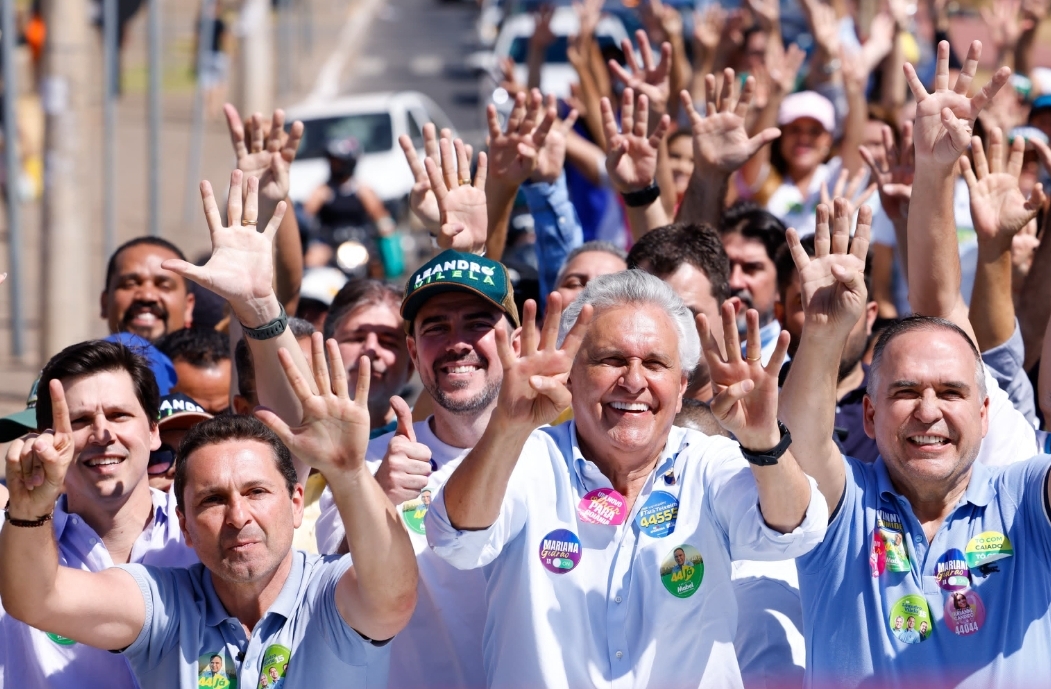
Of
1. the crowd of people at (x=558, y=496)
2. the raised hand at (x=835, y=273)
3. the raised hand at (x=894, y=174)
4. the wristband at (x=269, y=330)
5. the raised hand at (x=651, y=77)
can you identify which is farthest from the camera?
the raised hand at (x=651, y=77)

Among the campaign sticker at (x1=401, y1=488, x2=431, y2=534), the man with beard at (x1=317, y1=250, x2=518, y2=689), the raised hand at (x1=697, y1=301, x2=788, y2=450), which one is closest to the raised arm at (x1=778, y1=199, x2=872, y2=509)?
the raised hand at (x1=697, y1=301, x2=788, y2=450)

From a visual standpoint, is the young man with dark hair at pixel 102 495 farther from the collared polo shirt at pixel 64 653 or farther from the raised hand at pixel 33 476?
the raised hand at pixel 33 476

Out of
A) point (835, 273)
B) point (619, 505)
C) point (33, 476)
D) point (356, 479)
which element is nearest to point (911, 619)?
point (619, 505)

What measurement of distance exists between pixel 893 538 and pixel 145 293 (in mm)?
3395

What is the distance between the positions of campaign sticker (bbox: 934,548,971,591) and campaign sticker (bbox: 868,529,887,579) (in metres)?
0.13

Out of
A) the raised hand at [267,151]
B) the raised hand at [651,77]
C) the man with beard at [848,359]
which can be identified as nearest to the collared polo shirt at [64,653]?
the raised hand at [267,151]

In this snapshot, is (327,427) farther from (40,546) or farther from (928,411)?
(928,411)

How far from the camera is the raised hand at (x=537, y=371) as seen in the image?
3.34 metres

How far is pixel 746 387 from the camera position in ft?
11.1

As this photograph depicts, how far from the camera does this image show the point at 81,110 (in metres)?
9.67

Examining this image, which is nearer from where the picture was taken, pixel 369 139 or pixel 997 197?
pixel 997 197

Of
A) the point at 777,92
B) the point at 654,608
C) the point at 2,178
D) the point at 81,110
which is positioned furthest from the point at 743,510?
the point at 2,178

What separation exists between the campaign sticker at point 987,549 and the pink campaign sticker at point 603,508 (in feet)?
3.00

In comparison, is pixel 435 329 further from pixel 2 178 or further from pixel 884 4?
pixel 2 178
